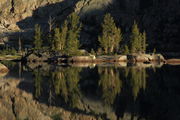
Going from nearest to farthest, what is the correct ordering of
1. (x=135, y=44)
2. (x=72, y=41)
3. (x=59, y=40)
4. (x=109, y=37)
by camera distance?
(x=72, y=41)
(x=59, y=40)
(x=135, y=44)
(x=109, y=37)

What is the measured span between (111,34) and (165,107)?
129 m

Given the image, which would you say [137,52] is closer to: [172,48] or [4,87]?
[172,48]

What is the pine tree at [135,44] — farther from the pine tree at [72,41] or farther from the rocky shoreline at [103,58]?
the pine tree at [72,41]

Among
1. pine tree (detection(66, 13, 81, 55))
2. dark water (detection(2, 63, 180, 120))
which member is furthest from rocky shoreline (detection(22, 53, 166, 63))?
dark water (detection(2, 63, 180, 120))

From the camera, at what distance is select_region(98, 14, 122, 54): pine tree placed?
156750 millimetres

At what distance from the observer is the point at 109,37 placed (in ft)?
520

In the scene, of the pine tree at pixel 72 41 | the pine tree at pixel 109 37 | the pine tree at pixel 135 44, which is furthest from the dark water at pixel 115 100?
the pine tree at pixel 109 37

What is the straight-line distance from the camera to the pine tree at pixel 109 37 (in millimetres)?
156750

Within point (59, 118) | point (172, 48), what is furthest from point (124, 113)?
point (172, 48)

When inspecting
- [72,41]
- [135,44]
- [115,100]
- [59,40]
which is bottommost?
[115,100]

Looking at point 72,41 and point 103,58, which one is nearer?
point 103,58

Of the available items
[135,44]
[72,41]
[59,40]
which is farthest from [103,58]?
[59,40]

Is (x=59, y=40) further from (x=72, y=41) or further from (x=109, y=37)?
(x=109, y=37)

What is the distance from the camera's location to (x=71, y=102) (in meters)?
38.4
